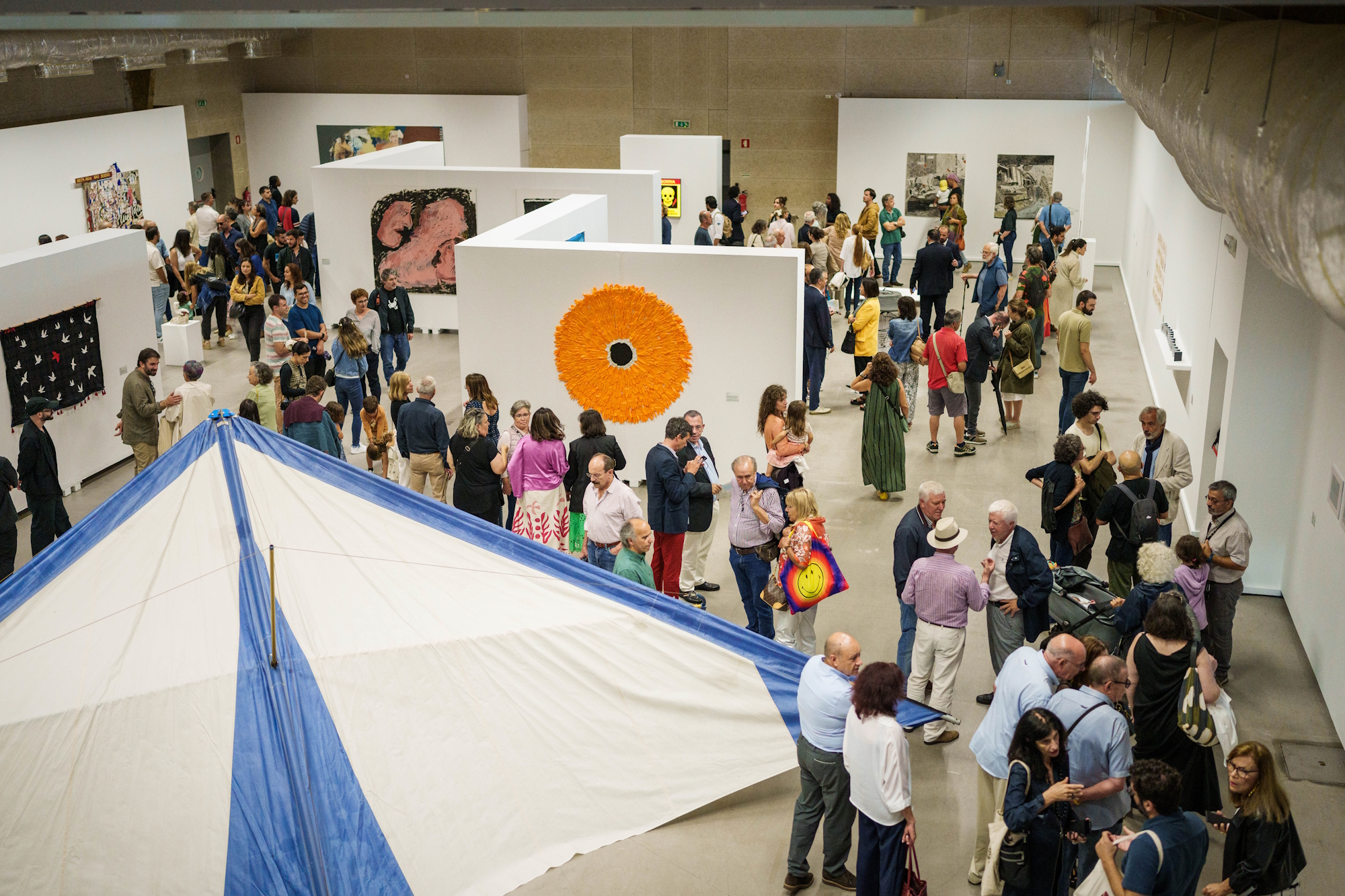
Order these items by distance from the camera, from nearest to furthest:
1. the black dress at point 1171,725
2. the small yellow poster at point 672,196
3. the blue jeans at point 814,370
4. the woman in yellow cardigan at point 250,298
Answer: the black dress at point 1171,725, the blue jeans at point 814,370, the woman in yellow cardigan at point 250,298, the small yellow poster at point 672,196

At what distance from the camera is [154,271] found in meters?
15.5

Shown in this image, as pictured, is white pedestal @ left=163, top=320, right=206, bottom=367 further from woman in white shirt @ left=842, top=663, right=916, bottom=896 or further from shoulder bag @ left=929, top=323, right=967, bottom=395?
woman in white shirt @ left=842, top=663, right=916, bottom=896

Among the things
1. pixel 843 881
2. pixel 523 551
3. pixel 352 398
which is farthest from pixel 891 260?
pixel 843 881

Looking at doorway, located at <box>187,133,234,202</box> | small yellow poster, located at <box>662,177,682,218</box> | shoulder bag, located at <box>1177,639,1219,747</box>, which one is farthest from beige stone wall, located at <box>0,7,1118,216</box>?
shoulder bag, located at <box>1177,639,1219,747</box>

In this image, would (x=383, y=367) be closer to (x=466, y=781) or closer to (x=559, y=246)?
(x=559, y=246)

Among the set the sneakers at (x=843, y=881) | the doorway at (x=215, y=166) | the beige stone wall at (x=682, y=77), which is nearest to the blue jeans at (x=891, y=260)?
the beige stone wall at (x=682, y=77)

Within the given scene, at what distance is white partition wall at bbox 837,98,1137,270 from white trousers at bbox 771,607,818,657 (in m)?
14.5

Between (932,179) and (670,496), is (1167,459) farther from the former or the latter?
(932,179)

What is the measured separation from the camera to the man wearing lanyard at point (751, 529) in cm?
727

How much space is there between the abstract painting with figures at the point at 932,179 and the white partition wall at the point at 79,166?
1270 centimetres

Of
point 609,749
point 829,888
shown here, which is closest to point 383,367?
point 609,749

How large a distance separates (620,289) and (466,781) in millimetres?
5746

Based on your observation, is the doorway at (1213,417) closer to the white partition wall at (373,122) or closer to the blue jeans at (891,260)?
the blue jeans at (891,260)

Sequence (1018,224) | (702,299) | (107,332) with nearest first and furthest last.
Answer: (702,299), (107,332), (1018,224)
